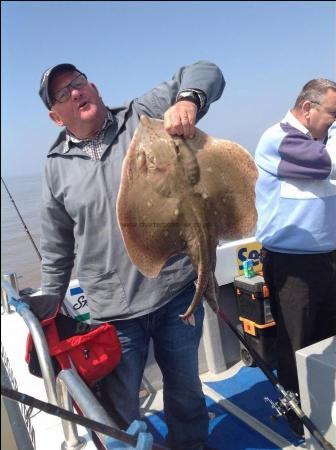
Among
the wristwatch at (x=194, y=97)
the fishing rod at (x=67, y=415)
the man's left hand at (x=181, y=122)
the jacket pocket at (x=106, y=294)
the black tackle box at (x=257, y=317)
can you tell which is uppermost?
the wristwatch at (x=194, y=97)

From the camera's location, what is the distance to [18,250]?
422 inches

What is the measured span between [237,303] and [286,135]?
6.99ft

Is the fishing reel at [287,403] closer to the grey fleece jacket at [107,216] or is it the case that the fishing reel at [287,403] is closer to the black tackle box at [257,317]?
the black tackle box at [257,317]

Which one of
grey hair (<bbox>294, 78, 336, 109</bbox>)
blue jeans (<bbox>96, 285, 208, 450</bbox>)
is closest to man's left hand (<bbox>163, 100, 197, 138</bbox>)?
blue jeans (<bbox>96, 285, 208, 450</bbox>)

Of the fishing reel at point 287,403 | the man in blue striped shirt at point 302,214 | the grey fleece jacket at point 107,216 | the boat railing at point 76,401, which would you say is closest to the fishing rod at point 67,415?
the boat railing at point 76,401

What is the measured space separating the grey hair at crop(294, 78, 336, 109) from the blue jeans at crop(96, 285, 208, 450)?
1463mm

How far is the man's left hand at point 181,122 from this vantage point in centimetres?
167

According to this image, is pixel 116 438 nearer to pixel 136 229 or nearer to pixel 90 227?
pixel 136 229

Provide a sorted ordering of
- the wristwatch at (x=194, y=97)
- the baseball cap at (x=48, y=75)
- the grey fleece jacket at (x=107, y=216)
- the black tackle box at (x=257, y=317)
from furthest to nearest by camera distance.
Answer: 1. the black tackle box at (x=257, y=317)
2. the grey fleece jacket at (x=107, y=216)
3. the baseball cap at (x=48, y=75)
4. the wristwatch at (x=194, y=97)

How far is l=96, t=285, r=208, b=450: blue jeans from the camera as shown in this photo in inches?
98.6

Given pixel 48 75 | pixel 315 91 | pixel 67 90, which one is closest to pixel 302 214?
pixel 315 91

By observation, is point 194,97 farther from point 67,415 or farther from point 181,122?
point 67,415

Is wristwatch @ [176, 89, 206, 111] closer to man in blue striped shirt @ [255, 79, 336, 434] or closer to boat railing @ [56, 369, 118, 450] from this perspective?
man in blue striped shirt @ [255, 79, 336, 434]

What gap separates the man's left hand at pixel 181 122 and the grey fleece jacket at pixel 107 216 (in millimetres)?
467
